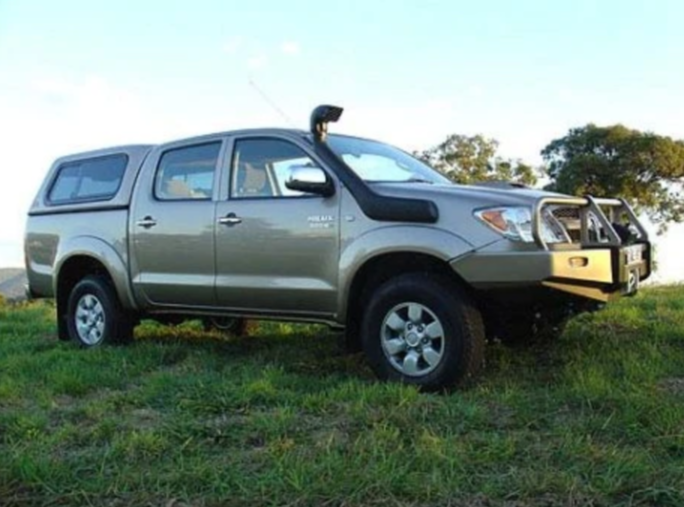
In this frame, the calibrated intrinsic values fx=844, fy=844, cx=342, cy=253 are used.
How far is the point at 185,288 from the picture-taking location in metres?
6.64

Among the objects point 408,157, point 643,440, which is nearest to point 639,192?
point 408,157

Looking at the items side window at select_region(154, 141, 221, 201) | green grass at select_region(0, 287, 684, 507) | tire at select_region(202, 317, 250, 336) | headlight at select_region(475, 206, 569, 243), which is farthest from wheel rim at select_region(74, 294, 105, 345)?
headlight at select_region(475, 206, 569, 243)

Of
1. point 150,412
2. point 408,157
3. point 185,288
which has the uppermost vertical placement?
point 408,157

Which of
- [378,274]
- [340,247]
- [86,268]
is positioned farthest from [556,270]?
[86,268]

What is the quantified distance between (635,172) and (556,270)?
25.3 meters

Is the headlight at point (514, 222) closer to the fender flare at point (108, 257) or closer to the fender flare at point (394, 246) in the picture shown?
the fender flare at point (394, 246)

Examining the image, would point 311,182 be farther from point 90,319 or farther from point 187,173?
point 90,319

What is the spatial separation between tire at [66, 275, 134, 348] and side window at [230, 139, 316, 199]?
5.77 feet

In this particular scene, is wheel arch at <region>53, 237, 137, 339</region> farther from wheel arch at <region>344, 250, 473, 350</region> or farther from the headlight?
the headlight

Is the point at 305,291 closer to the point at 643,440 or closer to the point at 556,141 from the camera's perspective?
the point at 643,440

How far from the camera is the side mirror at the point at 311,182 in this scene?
18.5ft

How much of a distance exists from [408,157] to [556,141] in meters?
25.4

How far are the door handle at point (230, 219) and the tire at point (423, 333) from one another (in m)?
1.30

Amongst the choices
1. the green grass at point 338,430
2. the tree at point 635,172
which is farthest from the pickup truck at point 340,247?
the tree at point 635,172
